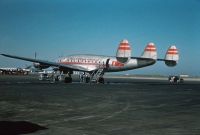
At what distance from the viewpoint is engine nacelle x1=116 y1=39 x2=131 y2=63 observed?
62.4 metres

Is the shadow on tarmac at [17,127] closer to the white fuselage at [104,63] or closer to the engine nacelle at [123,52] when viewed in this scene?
the engine nacelle at [123,52]

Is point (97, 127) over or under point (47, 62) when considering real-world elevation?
under

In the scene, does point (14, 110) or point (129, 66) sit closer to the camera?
point (14, 110)

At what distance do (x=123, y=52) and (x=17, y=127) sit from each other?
1970 inches

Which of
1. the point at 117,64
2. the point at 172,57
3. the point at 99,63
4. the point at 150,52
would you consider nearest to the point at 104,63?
the point at 99,63

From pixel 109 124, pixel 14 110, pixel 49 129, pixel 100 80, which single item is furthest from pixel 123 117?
pixel 100 80

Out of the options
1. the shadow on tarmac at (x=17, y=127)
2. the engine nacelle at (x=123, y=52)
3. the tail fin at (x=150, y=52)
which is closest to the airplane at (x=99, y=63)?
the tail fin at (x=150, y=52)

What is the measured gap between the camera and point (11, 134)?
1186cm

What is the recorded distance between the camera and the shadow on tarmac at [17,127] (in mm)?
12281

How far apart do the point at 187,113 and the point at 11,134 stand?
10.9 m

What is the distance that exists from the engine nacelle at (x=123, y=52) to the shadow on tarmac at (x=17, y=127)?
48.4 meters

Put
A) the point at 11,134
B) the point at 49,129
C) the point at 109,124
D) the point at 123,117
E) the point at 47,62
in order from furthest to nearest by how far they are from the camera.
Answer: the point at 47,62 < the point at 123,117 < the point at 109,124 < the point at 49,129 < the point at 11,134

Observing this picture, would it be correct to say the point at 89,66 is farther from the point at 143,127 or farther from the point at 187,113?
the point at 143,127

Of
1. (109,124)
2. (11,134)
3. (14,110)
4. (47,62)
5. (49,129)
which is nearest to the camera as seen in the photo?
(11,134)
